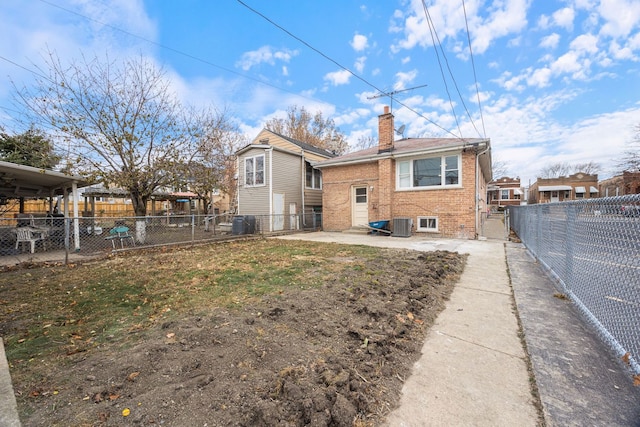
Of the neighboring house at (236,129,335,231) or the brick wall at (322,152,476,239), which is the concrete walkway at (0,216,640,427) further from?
the neighboring house at (236,129,335,231)

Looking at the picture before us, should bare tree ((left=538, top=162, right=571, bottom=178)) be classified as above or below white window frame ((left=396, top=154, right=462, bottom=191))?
above

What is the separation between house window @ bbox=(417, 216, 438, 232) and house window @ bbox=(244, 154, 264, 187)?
8.65 meters

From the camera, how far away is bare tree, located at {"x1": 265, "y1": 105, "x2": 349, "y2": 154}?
2925 cm

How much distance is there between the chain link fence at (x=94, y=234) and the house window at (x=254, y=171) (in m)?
2.46

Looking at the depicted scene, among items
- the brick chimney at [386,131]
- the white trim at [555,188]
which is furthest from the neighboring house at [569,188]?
the brick chimney at [386,131]

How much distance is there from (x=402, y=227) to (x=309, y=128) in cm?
2154

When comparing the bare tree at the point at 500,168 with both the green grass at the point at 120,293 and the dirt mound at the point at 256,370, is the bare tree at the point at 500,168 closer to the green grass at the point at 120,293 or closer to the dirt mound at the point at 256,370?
the green grass at the point at 120,293

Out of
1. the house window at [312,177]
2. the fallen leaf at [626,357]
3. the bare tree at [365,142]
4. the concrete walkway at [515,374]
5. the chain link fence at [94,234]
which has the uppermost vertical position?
the bare tree at [365,142]

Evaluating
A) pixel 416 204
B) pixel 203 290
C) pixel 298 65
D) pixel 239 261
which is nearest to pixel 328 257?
pixel 239 261

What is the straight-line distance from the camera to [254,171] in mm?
15344

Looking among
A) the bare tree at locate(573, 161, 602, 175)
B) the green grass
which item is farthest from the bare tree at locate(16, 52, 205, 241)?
the bare tree at locate(573, 161, 602, 175)

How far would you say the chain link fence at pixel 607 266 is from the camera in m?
2.21

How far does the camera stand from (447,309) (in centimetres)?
346

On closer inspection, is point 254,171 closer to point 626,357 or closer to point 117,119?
point 117,119
